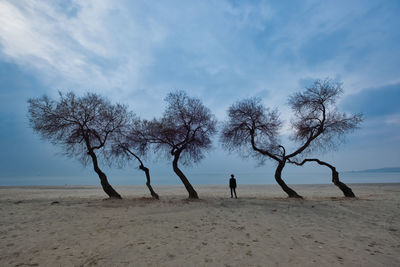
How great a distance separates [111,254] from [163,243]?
138cm

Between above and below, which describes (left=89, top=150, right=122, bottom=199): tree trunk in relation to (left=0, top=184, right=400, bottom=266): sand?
above

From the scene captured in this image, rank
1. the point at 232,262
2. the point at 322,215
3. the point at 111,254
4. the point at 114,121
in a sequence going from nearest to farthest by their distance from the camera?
the point at 232,262 < the point at 111,254 < the point at 322,215 < the point at 114,121

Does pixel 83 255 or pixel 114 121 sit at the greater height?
pixel 114 121

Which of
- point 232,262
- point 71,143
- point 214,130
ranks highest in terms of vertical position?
point 214,130

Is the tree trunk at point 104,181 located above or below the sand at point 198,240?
above

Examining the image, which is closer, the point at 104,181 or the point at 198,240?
the point at 198,240

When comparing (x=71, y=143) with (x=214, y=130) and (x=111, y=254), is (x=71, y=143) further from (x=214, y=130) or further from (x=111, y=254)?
(x=111, y=254)

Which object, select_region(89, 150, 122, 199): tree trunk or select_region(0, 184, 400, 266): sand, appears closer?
select_region(0, 184, 400, 266): sand

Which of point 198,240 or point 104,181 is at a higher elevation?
point 104,181

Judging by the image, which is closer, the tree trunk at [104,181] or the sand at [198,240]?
the sand at [198,240]

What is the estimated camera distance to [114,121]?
16016 mm

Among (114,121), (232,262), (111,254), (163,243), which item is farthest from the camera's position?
(114,121)

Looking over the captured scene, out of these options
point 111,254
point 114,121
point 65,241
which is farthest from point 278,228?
point 114,121

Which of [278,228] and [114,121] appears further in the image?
[114,121]
